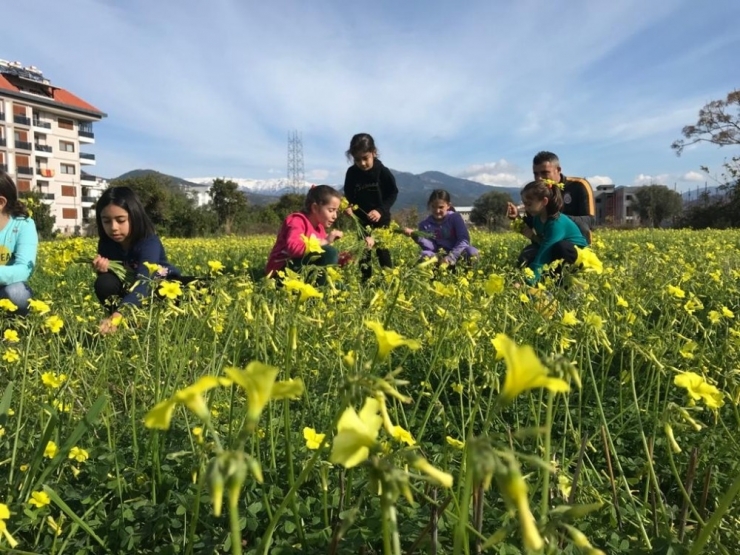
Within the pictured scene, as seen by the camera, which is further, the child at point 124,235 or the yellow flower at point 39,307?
the child at point 124,235

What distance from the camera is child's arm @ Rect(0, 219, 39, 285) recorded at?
378cm

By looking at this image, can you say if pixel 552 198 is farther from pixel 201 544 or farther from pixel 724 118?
pixel 724 118

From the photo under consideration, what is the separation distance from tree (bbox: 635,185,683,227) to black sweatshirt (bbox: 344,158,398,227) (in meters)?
50.0

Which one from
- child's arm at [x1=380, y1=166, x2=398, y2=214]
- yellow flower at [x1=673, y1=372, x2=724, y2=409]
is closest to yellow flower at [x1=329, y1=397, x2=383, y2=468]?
yellow flower at [x1=673, y1=372, x2=724, y2=409]

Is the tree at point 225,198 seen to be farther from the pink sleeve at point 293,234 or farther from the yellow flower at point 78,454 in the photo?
the yellow flower at point 78,454

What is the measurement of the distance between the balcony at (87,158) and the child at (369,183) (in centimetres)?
6198

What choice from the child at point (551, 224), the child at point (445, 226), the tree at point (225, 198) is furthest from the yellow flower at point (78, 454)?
the tree at point (225, 198)

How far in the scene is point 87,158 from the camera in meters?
59.6

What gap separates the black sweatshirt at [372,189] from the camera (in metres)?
5.64

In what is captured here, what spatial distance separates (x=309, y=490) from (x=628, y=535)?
81cm

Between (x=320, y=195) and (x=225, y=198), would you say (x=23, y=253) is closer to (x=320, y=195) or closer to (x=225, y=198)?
(x=320, y=195)

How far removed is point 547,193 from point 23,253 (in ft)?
12.9

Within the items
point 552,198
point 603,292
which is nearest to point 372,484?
point 603,292

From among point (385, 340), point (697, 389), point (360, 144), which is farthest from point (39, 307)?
point (360, 144)
